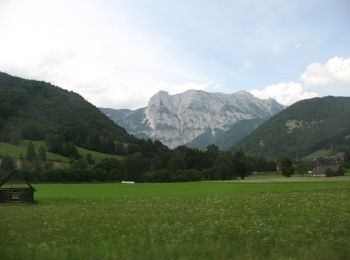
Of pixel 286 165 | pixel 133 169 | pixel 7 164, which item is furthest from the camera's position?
pixel 7 164

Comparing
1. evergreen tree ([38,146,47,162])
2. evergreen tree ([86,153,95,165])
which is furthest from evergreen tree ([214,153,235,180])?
evergreen tree ([38,146,47,162])

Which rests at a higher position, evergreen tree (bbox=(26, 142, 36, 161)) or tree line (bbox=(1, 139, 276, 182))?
evergreen tree (bbox=(26, 142, 36, 161))

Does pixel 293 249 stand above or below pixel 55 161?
below

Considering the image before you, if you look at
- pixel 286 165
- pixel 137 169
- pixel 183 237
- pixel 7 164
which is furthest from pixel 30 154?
pixel 183 237

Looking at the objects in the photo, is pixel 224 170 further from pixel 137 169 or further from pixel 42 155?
pixel 42 155

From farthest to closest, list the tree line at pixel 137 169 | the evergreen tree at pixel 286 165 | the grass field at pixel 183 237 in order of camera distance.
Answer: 1. the evergreen tree at pixel 286 165
2. the tree line at pixel 137 169
3. the grass field at pixel 183 237

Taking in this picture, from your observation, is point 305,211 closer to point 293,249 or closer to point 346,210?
point 346,210

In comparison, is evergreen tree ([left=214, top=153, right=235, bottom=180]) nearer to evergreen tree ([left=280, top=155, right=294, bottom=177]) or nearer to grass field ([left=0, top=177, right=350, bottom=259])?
evergreen tree ([left=280, top=155, right=294, bottom=177])

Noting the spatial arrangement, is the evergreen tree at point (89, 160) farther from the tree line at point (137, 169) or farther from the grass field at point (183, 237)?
the grass field at point (183, 237)

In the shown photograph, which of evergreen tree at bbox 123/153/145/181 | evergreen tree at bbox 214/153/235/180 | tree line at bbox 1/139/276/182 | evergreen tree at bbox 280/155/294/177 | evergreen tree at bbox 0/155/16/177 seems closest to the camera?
tree line at bbox 1/139/276/182

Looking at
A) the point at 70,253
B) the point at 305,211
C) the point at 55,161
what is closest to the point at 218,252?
the point at 70,253

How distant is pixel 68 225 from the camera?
22125 millimetres

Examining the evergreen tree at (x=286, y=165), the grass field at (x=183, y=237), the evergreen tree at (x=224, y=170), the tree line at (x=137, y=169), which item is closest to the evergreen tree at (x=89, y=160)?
the tree line at (x=137, y=169)

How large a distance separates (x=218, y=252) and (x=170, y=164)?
143572 mm
